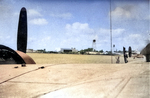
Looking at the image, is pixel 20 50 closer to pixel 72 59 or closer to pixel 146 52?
pixel 72 59

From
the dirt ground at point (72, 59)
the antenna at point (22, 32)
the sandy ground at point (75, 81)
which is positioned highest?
the antenna at point (22, 32)

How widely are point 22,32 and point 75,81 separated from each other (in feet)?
7.84

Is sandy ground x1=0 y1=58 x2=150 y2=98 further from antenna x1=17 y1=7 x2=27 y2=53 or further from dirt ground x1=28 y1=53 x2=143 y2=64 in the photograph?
antenna x1=17 y1=7 x2=27 y2=53

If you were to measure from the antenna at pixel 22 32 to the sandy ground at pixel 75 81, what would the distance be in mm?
813

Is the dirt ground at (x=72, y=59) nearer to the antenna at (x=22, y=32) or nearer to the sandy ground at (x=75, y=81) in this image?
the antenna at (x=22, y=32)

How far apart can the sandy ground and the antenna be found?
813mm

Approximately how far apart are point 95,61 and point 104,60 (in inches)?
12.7

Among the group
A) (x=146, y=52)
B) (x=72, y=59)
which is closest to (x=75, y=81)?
(x=72, y=59)

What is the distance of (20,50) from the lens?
5715 mm

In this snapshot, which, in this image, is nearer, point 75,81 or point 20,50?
point 75,81

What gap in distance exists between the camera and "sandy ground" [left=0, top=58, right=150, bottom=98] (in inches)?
152

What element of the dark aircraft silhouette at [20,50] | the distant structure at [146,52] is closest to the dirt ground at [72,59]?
the dark aircraft silhouette at [20,50]

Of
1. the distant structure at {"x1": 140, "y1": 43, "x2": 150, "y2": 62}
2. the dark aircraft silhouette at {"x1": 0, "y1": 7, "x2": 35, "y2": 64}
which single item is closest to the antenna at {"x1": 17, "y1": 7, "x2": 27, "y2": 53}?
the dark aircraft silhouette at {"x1": 0, "y1": 7, "x2": 35, "y2": 64}

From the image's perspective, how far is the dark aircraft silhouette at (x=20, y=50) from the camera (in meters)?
5.30
